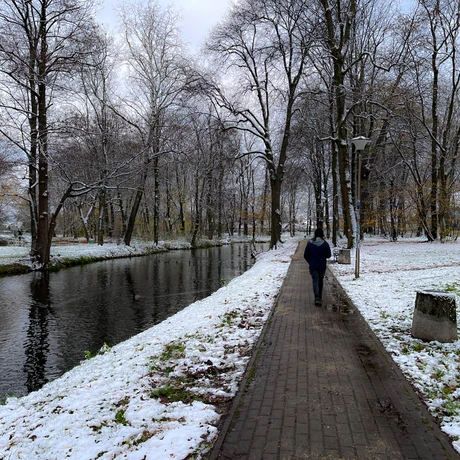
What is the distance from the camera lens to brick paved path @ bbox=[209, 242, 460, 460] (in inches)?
122

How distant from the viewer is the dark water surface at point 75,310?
721 centimetres

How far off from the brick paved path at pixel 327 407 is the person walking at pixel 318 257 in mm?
2240

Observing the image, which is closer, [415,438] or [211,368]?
[415,438]

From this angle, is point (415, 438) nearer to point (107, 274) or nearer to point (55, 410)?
point (55, 410)

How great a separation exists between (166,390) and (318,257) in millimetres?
5046

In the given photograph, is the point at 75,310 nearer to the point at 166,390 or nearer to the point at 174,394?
the point at 166,390

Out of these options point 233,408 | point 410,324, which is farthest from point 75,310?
point 410,324

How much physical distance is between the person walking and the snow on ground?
41.9 inches

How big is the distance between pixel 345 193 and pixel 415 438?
16.8 m

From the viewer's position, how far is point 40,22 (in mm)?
16906

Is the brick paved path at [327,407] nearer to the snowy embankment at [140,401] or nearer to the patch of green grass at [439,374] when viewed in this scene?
the snowy embankment at [140,401]

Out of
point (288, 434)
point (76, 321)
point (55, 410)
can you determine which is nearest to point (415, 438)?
point (288, 434)

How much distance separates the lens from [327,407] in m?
3.78

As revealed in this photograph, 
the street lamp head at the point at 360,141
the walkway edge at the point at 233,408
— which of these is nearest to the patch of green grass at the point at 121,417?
the walkway edge at the point at 233,408
